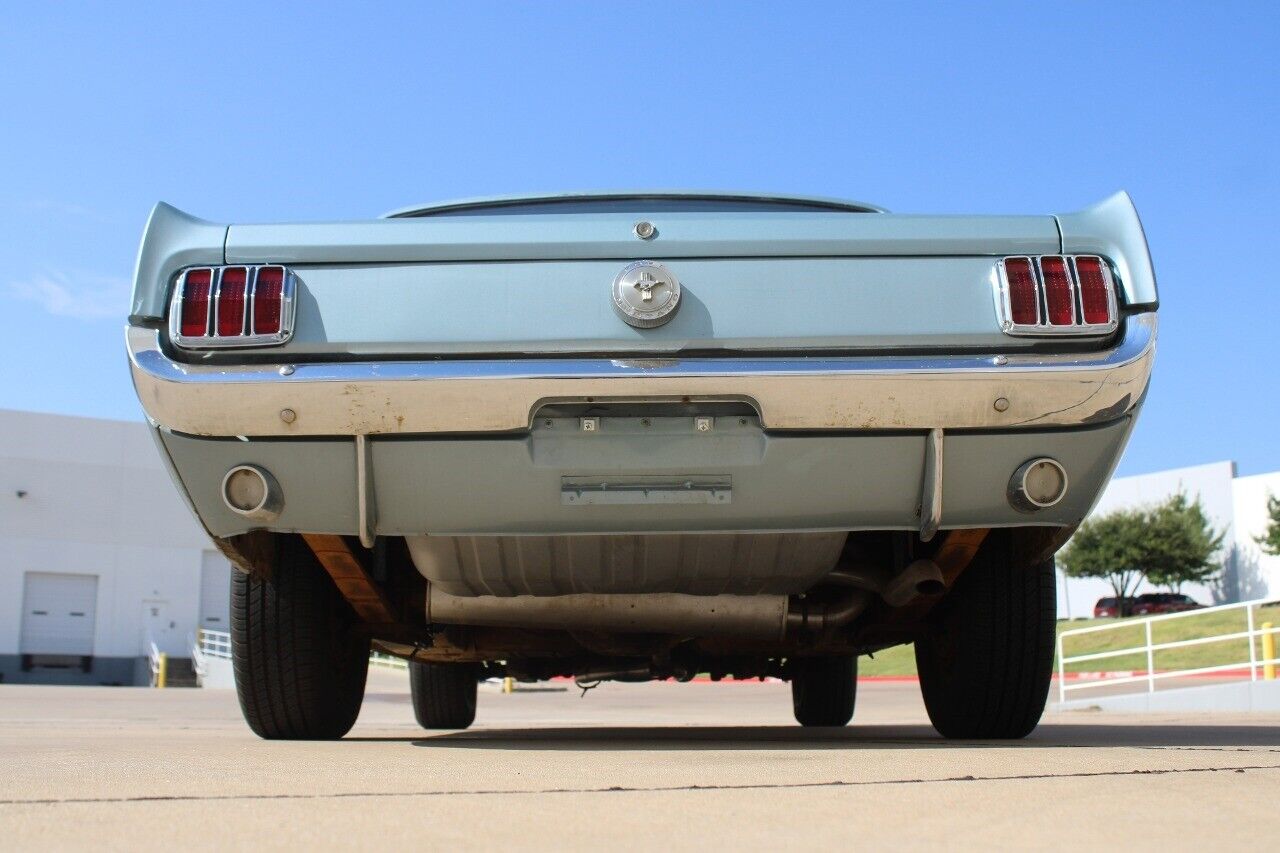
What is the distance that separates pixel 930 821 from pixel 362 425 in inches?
66.1

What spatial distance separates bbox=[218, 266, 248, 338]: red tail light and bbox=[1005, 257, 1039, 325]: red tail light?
1833mm

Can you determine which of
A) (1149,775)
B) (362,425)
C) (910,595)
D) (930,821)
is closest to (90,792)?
(362,425)

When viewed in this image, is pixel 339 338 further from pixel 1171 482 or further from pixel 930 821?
pixel 1171 482

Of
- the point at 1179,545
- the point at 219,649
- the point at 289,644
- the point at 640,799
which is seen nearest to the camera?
the point at 640,799

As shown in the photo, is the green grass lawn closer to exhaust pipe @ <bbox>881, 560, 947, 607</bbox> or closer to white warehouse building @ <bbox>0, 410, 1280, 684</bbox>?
white warehouse building @ <bbox>0, 410, 1280, 684</bbox>

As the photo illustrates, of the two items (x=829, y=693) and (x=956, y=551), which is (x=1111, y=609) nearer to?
(x=829, y=693)

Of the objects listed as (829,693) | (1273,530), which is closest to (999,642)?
(829,693)

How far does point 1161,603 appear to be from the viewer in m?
48.0

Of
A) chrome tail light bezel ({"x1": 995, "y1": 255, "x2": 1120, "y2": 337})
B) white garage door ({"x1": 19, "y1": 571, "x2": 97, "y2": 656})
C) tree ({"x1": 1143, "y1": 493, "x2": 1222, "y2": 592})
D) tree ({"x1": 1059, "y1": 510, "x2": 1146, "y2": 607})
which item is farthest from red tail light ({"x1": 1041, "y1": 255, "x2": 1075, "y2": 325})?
tree ({"x1": 1143, "y1": 493, "x2": 1222, "y2": 592})

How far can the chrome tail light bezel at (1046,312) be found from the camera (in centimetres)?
305

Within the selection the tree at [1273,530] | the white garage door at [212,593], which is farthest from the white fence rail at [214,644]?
the tree at [1273,530]

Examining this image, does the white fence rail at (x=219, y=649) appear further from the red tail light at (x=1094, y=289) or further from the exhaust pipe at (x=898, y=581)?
the red tail light at (x=1094, y=289)

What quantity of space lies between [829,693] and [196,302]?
Result: 14.1 feet

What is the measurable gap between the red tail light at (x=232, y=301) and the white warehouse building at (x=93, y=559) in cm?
3422
